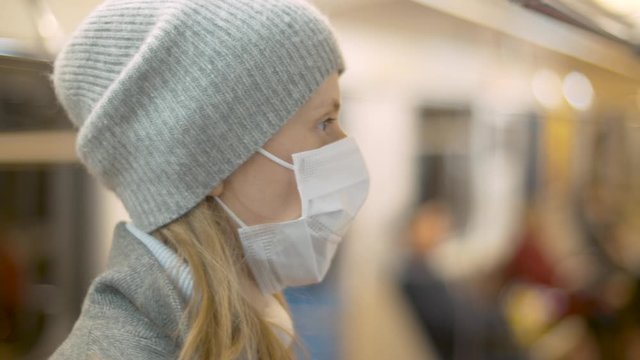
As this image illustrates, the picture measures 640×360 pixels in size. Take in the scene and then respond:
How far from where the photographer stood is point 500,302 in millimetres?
3602

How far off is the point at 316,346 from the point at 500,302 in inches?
42.3

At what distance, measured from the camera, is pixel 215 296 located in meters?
1.00

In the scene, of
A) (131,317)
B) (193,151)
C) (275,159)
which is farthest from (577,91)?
(131,317)

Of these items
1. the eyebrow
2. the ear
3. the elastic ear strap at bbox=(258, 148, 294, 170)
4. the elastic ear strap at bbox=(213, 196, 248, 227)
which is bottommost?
the elastic ear strap at bbox=(213, 196, 248, 227)

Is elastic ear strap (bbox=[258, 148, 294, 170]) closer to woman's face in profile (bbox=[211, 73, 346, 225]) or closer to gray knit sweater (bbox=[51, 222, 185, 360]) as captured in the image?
woman's face in profile (bbox=[211, 73, 346, 225])

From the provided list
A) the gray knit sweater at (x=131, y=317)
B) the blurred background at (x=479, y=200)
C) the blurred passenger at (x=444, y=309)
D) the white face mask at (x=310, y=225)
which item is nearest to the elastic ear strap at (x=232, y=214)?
the white face mask at (x=310, y=225)

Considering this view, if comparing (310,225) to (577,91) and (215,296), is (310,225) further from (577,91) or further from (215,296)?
(577,91)

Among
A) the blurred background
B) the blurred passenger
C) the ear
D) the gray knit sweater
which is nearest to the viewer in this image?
the gray knit sweater

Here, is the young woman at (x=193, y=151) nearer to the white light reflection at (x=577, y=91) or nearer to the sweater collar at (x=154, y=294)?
the sweater collar at (x=154, y=294)

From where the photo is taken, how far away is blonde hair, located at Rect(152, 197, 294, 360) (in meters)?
0.97

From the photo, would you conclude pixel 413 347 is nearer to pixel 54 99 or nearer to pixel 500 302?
pixel 500 302

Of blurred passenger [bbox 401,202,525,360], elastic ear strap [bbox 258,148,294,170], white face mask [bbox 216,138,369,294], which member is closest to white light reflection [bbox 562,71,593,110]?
blurred passenger [bbox 401,202,525,360]

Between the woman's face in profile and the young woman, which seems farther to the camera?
the woman's face in profile

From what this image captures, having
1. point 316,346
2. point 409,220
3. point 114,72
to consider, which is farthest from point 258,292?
point 409,220
